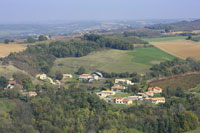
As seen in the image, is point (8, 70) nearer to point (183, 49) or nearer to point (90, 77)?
point (90, 77)

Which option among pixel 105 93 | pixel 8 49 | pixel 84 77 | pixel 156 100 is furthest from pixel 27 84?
pixel 8 49

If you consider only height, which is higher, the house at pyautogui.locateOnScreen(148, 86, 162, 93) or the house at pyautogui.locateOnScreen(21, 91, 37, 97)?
the house at pyautogui.locateOnScreen(21, 91, 37, 97)

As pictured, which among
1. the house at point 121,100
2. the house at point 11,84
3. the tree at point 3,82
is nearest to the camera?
the house at point 121,100

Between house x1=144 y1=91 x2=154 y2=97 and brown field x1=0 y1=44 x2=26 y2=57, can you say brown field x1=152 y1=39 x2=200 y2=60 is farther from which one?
brown field x1=0 y1=44 x2=26 y2=57

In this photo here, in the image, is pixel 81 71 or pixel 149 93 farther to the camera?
pixel 81 71

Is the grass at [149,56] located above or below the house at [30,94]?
below

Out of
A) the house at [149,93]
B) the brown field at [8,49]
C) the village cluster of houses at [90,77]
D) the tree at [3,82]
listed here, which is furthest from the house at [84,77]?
the brown field at [8,49]

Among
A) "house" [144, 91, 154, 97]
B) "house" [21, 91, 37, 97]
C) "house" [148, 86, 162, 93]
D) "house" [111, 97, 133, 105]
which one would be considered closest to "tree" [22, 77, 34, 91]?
"house" [21, 91, 37, 97]

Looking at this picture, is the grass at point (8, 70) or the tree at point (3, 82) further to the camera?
the grass at point (8, 70)

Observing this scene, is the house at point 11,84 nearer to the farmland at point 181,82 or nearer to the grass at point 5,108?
the grass at point 5,108
